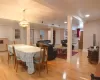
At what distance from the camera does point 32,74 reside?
12.9 feet

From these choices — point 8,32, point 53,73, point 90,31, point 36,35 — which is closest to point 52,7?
point 53,73

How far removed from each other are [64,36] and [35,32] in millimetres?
4511

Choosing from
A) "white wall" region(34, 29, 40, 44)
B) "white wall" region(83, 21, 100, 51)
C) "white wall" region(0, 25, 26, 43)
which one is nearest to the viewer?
"white wall" region(83, 21, 100, 51)

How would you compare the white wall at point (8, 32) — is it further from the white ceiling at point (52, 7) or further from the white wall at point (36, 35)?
the white ceiling at point (52, 7)

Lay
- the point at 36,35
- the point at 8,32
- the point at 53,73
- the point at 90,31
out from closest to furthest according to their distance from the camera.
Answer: the point at 53,73 < the point at 90,31 < the point at 8,32 < the point at 36,35

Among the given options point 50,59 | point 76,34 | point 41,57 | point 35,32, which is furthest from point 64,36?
point 41,57

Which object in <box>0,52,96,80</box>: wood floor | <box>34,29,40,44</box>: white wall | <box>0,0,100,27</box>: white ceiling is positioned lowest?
<box>0,52,96,80</box>: wood floor

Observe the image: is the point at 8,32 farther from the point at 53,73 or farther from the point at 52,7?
the point at 53,73

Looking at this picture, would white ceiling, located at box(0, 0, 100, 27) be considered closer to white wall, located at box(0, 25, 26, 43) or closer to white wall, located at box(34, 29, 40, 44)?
white wall, located at box(0, 25, 26, 43)

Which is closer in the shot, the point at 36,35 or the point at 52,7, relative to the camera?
the point at 52,7

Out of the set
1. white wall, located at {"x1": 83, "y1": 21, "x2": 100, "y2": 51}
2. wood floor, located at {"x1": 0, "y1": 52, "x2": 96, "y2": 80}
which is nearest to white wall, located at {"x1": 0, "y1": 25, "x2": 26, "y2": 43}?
wood floor, located at {"x1": 0, "y1": 52, "x2": 96, "y2": 80}

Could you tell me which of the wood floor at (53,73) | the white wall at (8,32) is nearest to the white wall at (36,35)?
the white wall at (8,32)

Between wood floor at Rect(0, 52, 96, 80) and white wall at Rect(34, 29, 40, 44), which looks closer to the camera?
wood floor at Rect(0, 52, 96, 80)

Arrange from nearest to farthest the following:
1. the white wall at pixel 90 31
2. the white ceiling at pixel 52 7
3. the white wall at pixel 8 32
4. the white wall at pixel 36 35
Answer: the white ceiling at pixel 52 7 < the white wall at pixel 90 31 < the white wall at pixel 8 32 < the white wall at pixel 36 35
